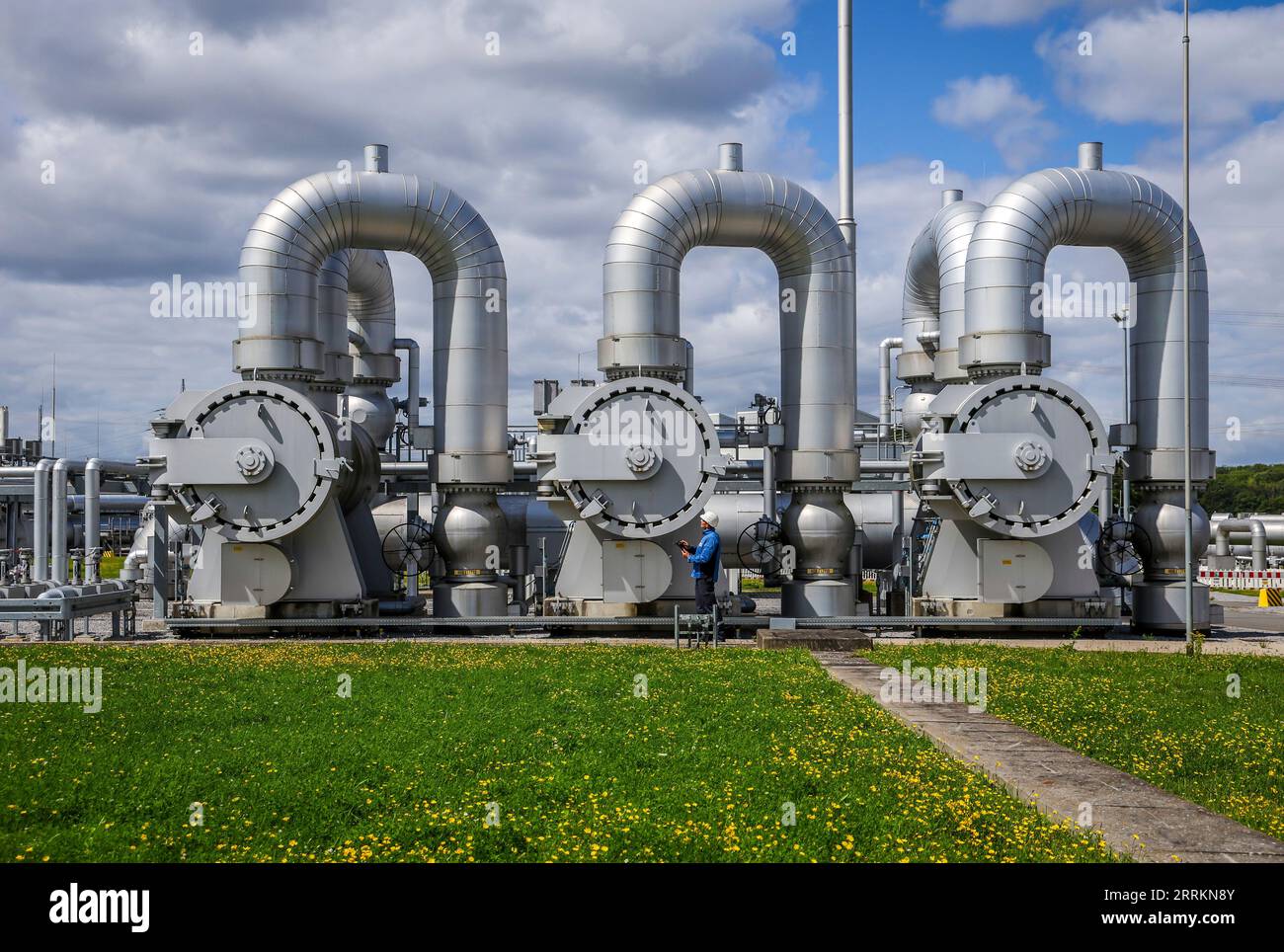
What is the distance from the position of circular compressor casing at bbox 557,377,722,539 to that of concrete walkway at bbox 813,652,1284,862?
27.9 ft

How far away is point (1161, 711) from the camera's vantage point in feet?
39.9

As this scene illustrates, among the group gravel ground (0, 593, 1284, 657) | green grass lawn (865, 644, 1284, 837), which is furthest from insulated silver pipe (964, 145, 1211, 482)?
green grass lawn (865, 644, 1284, 837)

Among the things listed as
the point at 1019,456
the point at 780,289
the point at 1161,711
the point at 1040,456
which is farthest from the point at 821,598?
the point at 1161,711

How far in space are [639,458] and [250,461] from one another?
20.2 ft

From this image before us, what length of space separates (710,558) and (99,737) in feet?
33.7

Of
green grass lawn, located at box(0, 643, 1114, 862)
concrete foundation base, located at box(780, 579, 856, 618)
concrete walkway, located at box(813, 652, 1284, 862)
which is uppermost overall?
Answer: concrete foundation base, located at box(780, 579, 856, 618)

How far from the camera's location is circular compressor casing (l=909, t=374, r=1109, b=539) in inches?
776

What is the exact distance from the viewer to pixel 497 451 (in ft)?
70.6

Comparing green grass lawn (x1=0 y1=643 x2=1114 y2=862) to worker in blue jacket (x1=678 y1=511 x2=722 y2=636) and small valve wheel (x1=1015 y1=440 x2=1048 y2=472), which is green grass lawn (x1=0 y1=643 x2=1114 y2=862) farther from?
small valve wheel (x1=1015 y1=440 x2=1048 y2=472)

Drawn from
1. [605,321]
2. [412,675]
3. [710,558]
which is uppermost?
[605,321]

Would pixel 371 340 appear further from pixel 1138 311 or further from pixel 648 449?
pixel 1138 311

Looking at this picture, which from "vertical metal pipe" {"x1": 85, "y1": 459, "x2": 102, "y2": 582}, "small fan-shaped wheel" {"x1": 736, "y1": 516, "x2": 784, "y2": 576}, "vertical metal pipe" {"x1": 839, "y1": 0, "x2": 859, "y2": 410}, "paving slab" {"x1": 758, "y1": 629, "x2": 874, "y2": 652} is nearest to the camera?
"paving slab" {"x1": 758, "y1": 629, "x2": 874, "y2": 652}
